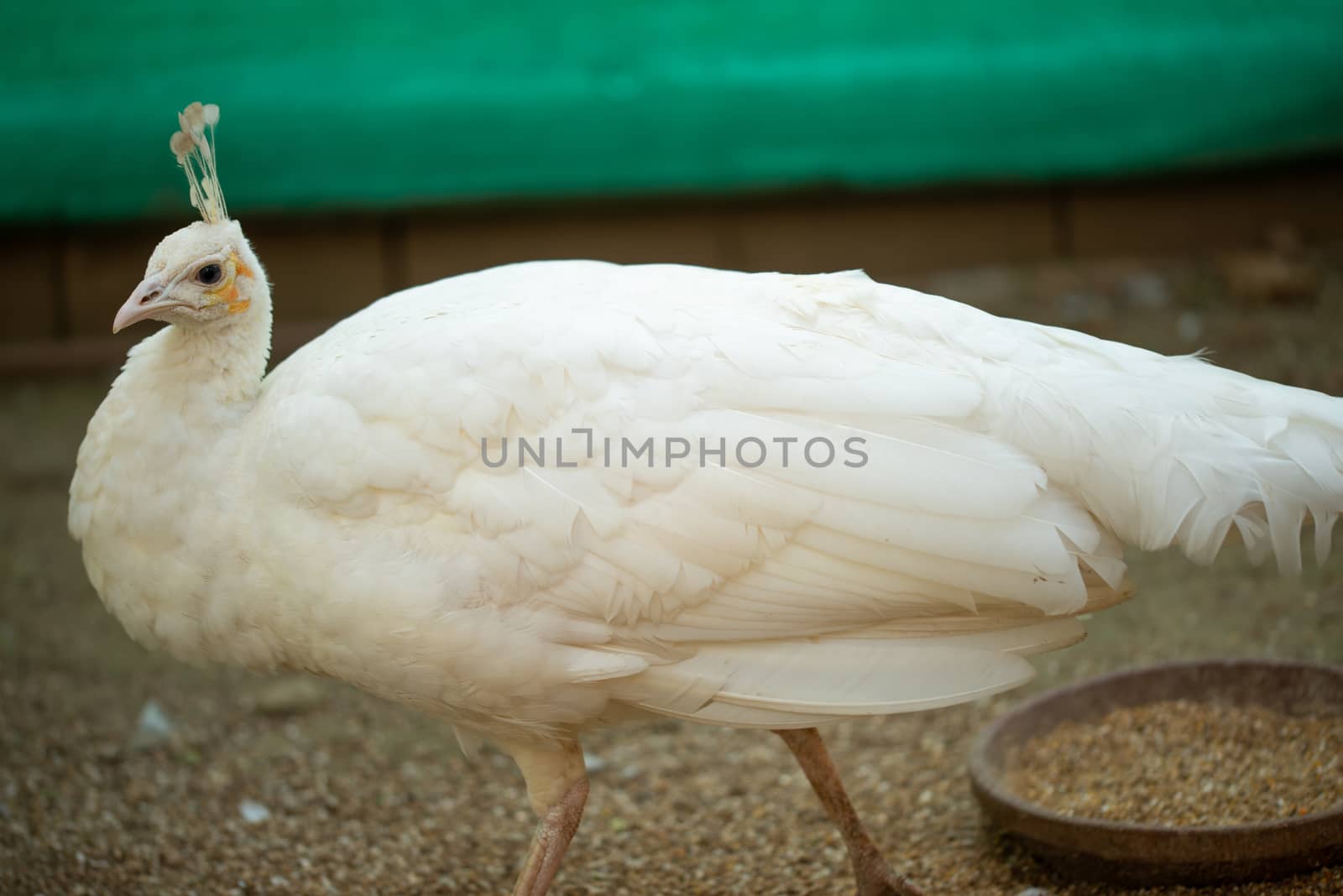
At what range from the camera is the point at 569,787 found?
2.71 m

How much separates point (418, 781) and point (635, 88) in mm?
3025

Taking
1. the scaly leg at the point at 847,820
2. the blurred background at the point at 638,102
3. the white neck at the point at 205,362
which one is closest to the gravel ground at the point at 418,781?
the scaly leg at the point at 847,820

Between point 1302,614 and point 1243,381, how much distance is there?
64.4 inches

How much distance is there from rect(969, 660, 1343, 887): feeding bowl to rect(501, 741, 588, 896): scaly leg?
2.95 ft

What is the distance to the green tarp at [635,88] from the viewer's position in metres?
5.24

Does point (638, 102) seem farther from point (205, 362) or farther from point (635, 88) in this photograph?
point (205, 362)

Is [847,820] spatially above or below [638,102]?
below

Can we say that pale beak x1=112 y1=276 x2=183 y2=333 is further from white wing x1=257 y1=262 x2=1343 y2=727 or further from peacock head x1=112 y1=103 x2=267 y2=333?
white wing x1=257 y1=262 x2=1343 y2=727

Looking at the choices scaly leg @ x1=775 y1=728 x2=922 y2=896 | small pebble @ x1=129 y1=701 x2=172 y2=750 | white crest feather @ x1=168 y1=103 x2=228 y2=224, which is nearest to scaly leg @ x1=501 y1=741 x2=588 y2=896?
scaly leg @ x1=775 y1=728 x2=922 y2=896

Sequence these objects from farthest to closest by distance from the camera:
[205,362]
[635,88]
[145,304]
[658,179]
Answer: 1. [658,179]
2. [635,88]
3. [205,362]
4. [145,304]

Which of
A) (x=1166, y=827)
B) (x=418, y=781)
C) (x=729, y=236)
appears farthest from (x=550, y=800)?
(x=729, y=236)

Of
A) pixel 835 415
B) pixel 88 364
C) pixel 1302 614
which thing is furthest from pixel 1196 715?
pixel 88 364

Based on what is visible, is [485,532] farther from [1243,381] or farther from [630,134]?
[630,134]

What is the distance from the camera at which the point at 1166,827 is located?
8.38 feet
